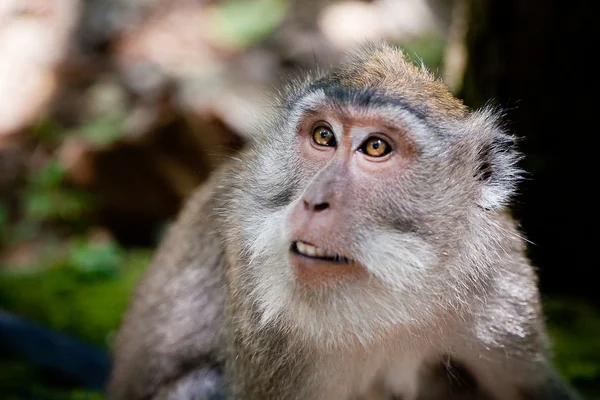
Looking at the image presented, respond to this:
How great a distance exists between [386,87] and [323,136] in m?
0.34

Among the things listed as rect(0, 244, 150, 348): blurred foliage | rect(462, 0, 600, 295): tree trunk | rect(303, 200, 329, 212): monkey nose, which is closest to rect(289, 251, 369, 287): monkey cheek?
rect(303, 200, 329, 212): monkey nose

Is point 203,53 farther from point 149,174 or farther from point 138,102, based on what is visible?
point 149,174

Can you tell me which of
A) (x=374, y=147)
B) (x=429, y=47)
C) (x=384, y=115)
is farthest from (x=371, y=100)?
(x=429, y=47)

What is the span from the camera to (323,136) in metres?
3.13

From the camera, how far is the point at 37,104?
9688 mm

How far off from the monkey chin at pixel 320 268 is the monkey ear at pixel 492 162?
2.43 ft

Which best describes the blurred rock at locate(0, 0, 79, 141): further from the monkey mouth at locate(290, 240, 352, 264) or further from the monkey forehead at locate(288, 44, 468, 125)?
the monkey mouth at locate(290, 240, 352, 264)

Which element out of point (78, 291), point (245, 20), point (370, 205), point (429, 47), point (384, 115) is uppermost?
point (429, 47)

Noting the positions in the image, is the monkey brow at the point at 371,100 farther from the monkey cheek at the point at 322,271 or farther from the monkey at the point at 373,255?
the monkey cheek at the point at 322,271

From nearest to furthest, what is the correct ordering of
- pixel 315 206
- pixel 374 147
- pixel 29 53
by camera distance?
pixel 315 206 < pixel 374 147 < pixel 29 53

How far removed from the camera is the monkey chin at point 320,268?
2.79 m

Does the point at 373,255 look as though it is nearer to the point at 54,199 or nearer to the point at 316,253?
the point at 316,253

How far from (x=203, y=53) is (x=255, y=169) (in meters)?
7.07

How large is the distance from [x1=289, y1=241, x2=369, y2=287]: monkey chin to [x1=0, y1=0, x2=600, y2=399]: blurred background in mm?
1126
